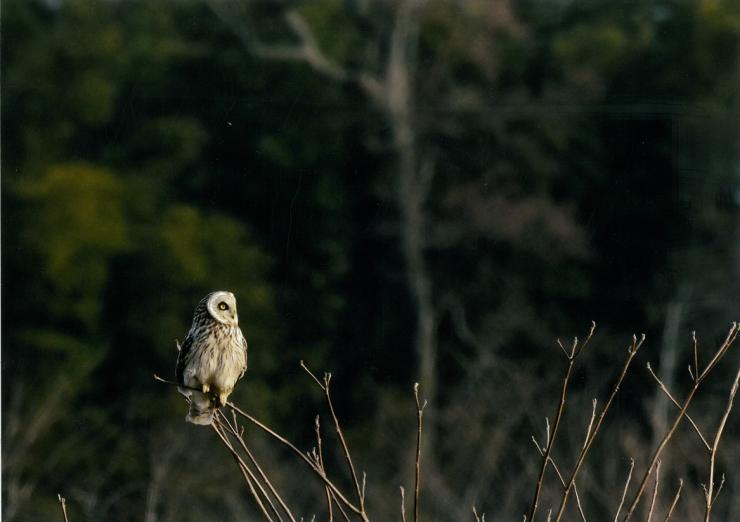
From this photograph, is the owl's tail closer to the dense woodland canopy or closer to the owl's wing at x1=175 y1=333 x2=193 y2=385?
the owl's wing at x1=175 y1=333 x2=193 y2=385

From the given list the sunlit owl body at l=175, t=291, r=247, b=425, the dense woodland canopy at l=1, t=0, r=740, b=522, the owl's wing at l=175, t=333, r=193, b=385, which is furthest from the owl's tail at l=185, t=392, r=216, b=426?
the dense woodland canopy at l=1, t=0, r=740, b=522

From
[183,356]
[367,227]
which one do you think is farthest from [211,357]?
[367,227]

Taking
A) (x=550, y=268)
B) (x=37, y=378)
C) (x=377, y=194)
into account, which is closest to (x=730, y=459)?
(x=550, y=268)

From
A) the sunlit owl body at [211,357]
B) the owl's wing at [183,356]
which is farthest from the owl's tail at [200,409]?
the owl's wing at [183,356]

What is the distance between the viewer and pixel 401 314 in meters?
5.67

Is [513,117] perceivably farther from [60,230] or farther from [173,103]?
[60,230]

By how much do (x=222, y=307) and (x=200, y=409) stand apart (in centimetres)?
27

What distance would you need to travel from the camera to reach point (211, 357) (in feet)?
7.05

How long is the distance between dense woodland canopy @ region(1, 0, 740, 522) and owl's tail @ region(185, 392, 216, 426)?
2971 millimetres

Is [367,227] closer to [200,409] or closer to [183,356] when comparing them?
[183,356]

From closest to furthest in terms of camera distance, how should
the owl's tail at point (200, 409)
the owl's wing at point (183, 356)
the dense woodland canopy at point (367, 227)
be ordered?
the owl's tail at point (200, 409) → the owl's wing at point (183, 356) → the dense woodland canopy at point (367, 227)

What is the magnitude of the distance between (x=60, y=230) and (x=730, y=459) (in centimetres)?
314

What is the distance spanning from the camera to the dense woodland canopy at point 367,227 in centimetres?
528

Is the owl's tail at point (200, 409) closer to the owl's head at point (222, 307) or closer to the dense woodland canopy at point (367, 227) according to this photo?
the owl's head at point (222, 307)
